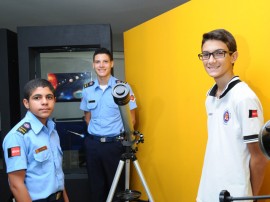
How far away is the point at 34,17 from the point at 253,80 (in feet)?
14.0

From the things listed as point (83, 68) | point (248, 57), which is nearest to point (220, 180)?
point (248, 57)

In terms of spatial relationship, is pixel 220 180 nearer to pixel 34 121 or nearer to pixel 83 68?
pixel 34 121

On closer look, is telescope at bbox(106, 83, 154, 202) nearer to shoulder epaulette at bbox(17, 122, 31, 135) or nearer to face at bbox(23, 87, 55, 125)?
face at bbox(23, 87, 55, 125)

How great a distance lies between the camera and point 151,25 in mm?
2555

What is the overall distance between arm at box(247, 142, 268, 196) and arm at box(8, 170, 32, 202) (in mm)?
1101

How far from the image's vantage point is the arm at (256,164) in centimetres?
128

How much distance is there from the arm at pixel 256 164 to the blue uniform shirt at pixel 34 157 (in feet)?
3.36

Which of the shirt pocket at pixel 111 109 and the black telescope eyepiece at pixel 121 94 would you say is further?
the shirt pocket at pixel 111 109

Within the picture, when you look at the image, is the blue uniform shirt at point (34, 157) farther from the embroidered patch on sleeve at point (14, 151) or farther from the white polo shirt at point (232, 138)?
the white polo shirt at point (232, 138)

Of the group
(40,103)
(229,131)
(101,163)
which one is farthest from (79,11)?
(229,131)

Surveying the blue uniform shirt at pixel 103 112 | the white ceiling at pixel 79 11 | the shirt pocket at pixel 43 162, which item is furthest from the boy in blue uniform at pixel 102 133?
the white ceiling at pixel 79 11

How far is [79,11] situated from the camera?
470 centimetres

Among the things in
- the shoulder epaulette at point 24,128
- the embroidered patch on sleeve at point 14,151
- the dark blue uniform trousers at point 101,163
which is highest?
the shoulder epaulette at point 24,128

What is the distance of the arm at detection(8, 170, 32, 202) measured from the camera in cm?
145
